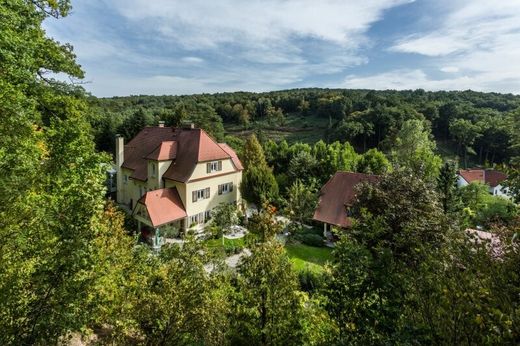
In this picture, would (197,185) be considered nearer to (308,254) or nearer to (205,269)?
(308,254)

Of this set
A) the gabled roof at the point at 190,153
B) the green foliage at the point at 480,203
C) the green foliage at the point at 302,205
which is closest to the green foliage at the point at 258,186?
the green foliage at the point at 302,205

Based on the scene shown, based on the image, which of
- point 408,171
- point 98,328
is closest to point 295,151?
point 408,171

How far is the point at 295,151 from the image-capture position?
42.9 metres

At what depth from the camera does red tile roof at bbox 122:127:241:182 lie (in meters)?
28.0

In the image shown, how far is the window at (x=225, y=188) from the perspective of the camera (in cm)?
3049

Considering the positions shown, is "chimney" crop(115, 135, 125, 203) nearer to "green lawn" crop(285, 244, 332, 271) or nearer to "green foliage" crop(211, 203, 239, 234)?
"green foliage" crop(211, 203, 239, 234)

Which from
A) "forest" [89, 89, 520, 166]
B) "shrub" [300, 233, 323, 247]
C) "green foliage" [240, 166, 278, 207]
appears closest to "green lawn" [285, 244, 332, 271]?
"shrub" [300, 233, 323, 247]

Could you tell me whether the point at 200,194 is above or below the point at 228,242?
above

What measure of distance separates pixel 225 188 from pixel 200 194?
11.5ft

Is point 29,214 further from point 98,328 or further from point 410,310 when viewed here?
point 410,310

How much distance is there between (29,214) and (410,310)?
9.11m

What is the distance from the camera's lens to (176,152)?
97.3 ft

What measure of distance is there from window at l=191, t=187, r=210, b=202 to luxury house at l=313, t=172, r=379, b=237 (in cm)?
1027

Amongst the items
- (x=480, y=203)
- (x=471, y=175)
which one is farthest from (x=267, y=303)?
(x=471, y=175)
